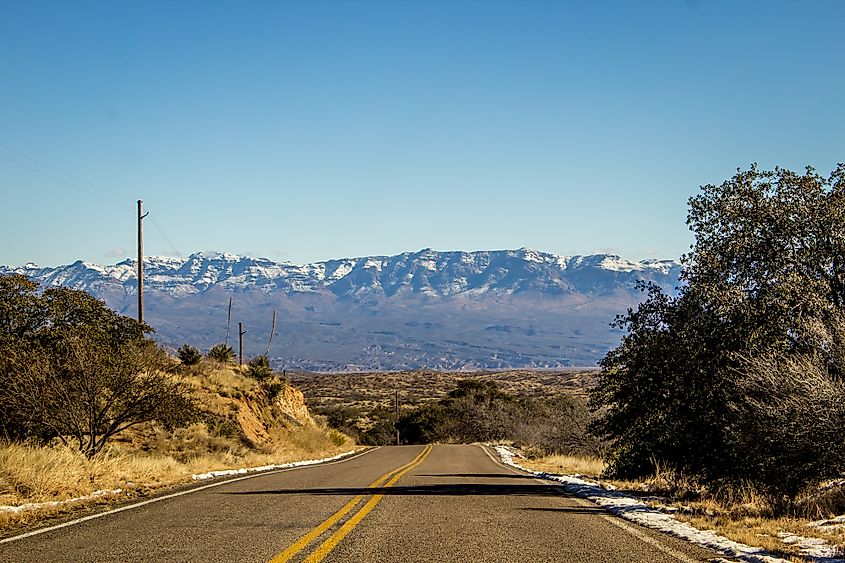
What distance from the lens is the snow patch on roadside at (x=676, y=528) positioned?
931cm

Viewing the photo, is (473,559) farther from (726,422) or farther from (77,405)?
(77,405)

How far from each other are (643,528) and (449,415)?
69.9 m

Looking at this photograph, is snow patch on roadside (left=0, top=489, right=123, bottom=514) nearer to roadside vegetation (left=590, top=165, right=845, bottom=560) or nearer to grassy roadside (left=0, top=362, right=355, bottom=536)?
grassy roadside (left=0, top=362, right=355, bottom=536)

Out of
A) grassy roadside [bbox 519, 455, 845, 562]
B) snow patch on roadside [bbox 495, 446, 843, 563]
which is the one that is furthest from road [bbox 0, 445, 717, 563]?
grassy roadside [bbox 519, 455, 845, 562]

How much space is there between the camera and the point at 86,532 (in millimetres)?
10461

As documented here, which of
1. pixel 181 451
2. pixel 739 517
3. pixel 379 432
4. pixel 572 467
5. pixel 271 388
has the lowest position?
pixel 379 432

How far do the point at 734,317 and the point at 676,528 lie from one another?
217 inches

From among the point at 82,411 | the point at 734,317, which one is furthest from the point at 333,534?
the point at 82,411

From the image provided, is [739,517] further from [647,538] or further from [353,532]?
[353,532]

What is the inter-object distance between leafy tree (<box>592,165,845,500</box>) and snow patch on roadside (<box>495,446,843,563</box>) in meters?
1.95

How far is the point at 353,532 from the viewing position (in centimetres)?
1046

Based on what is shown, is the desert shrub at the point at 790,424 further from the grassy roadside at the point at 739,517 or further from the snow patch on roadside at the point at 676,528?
the snow patch on roadside at the point at 676,528

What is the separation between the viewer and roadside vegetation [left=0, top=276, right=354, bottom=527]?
50.0 feet

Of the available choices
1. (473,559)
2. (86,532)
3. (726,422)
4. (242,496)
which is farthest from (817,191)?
(86,532)
